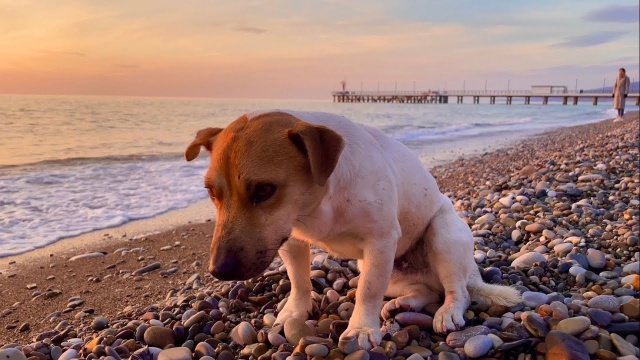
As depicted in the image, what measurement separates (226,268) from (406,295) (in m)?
1.71

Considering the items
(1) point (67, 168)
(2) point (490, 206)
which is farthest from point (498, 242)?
(1) point (67, 168)

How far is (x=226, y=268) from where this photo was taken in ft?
8.71

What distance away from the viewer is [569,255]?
4684 mm

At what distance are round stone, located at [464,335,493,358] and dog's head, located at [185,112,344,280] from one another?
1236 mm

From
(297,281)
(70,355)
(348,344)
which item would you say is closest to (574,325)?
(348,344)

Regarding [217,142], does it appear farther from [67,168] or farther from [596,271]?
[67,168]

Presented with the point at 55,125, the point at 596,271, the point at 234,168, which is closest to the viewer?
the point at 234,168

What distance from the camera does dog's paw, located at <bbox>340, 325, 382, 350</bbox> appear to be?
3.15 m

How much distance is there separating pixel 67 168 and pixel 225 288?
31.9 ft

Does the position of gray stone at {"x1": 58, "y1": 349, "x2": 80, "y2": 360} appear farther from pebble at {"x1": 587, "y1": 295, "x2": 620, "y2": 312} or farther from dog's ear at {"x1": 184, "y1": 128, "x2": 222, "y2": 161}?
pebble at {"x1": 587, "y1": 295, "x2": 620, "y2": 312}

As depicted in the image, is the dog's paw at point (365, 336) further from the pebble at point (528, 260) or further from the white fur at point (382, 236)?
the pebble at point (528, 260)

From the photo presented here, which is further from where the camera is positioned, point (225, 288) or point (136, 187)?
point (136, 187)

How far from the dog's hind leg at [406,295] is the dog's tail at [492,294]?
0.88 ft

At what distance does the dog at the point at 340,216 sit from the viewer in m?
2.79
